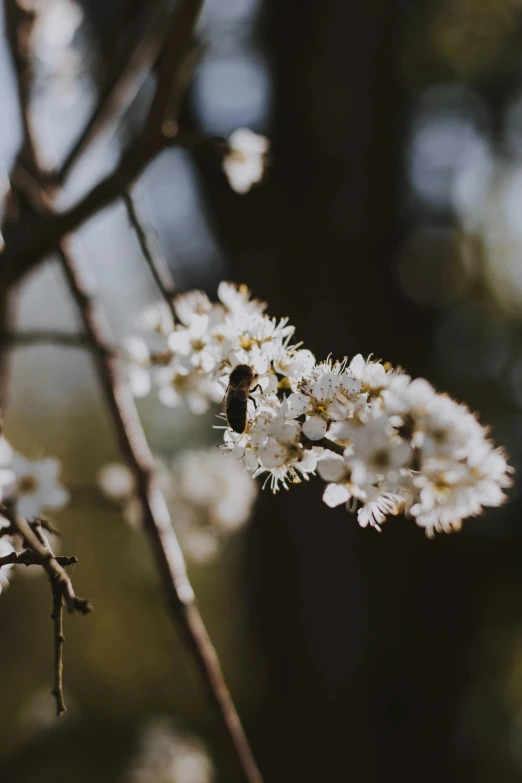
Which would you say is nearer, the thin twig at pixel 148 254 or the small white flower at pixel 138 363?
the thin twig at pixel 148 254

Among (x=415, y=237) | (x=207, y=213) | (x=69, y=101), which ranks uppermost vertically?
(x=415, y=237)

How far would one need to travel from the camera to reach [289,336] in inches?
32.7

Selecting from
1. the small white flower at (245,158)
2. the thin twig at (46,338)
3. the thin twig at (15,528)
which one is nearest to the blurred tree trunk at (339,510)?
the small white flower at (245,158)

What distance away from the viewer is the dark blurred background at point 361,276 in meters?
2.62

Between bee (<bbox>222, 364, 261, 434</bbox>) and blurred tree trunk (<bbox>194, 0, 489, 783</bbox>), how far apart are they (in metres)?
1.75

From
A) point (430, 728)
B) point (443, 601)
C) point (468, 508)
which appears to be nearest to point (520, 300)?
point (443, 601)

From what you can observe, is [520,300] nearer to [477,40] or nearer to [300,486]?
[477,40]

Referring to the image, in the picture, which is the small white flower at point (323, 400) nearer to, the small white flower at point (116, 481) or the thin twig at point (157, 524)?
the thin twig at point (157, 524)

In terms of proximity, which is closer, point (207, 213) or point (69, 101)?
point (69, 101)

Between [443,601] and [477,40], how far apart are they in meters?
3.29

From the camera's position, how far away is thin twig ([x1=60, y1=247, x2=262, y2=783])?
2.90 ft

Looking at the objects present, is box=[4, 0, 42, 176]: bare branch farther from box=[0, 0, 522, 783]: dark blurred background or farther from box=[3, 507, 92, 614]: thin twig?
box=[3, 507, 92, 614]: thin twig

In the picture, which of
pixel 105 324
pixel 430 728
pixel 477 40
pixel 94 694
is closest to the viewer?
pixel 105 324

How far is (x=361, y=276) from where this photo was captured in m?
2.92
